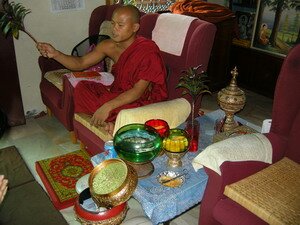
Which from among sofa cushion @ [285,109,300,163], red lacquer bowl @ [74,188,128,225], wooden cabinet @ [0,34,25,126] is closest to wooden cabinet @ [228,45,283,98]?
sofa cushion @ [285,109,300,163]

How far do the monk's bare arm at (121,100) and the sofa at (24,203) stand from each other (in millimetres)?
706

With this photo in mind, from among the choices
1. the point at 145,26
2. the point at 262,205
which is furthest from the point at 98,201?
the point at 145,26

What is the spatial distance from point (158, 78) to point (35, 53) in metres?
1.75

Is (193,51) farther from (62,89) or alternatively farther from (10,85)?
(10,85)

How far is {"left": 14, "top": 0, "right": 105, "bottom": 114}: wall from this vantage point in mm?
3326

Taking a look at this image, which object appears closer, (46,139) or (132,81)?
(132,81)

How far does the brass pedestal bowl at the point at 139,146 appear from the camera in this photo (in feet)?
5.51

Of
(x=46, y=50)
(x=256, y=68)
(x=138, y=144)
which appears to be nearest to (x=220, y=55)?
(x=256, y=68)

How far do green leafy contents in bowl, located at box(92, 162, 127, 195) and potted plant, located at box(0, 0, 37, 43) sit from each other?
1.57 meters

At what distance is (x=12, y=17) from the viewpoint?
2.86 m

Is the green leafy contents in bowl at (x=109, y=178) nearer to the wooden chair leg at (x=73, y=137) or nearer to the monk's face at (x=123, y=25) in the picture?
the monk's face at (x=123, y=25)

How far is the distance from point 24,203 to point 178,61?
1.56 metres

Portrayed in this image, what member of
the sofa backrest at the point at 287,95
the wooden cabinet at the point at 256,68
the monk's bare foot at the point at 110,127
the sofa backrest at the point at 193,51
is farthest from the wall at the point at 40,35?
the sofa backrest at the point at 287,95

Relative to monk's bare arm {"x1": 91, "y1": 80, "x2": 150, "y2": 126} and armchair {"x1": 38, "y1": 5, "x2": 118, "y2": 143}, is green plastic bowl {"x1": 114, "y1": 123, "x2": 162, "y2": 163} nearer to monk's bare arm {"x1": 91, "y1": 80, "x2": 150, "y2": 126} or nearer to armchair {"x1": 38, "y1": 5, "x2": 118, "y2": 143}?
monk's bare arm {"x1": 91, "y1": 80, "x2": 150, "y2": 126}
